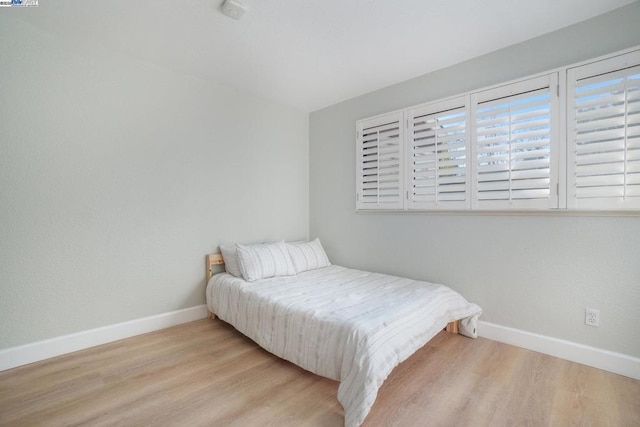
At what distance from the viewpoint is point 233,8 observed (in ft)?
5.96

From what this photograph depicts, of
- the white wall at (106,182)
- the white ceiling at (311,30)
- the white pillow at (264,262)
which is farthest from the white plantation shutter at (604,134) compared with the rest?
the white wall at (106,182)

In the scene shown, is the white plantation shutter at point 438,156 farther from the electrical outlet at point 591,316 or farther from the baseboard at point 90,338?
the baseboard at point 90,338

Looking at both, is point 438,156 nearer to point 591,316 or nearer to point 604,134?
point 604,134

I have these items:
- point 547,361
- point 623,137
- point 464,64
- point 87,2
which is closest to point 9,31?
point 87,2

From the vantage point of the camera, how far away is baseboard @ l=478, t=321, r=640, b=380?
181 cm

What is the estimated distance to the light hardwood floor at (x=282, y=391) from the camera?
146 cm

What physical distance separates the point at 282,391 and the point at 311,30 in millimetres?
2508

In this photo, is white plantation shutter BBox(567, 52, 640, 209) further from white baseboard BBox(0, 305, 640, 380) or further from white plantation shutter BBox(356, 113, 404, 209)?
white plantation shutter BBox(356, 113, 404, 209)

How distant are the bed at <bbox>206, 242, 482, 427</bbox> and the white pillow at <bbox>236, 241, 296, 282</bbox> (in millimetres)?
46

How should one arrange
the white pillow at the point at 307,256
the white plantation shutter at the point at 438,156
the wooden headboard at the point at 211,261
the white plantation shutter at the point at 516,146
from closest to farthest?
1. the white plantation shutter at the point at 516,146
2. the white plantation shutter at the point at 438,156
3. the wooden headboard at the point at 211,261
4. the white pillow at the point at 307,256

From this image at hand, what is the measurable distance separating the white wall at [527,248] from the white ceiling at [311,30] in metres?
0.14

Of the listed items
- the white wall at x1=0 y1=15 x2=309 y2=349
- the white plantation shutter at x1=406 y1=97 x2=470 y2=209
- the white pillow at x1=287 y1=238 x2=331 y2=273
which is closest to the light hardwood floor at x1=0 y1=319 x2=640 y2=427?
the white wall at x1=0 y1=15 x2=309 y2=349

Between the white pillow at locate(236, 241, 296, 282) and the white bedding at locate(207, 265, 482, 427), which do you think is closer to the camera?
the white bedding at locate(207, 265, 482, 427)

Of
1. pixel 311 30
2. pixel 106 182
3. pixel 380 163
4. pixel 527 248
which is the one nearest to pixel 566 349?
pixel 527 248
